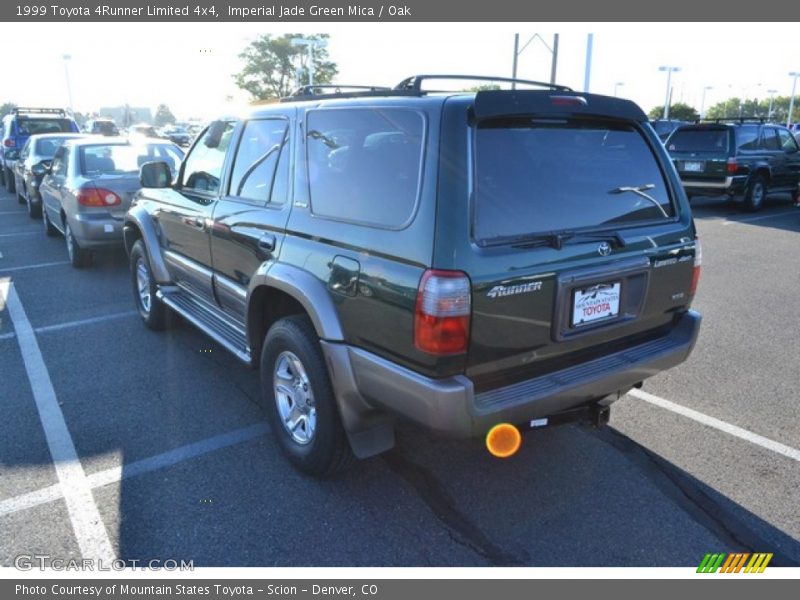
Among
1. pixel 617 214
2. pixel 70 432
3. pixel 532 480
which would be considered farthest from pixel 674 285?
pixel 70 432

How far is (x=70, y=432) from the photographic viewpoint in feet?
12.3

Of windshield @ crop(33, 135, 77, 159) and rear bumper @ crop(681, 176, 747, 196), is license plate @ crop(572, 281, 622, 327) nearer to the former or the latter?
rear bumper @ crop(681, 176, 747, 196)

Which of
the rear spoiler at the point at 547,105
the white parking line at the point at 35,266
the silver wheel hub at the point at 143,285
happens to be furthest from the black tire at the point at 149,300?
the rear spoiler at the point at 547,105

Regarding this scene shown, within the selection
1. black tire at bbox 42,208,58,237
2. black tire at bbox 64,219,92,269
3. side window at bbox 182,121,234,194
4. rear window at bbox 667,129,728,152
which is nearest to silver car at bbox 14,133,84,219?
black tire at bbox 42,208,58,237

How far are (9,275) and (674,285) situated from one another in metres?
7.88

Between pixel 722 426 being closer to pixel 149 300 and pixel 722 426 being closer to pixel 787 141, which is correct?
pixel 149 300

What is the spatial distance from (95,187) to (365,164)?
5.76 metres

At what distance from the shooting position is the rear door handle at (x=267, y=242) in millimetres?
3283

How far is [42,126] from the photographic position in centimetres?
1730

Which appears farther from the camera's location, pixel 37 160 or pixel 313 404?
pixel 37 160

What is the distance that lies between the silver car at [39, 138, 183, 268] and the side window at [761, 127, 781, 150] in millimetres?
12120

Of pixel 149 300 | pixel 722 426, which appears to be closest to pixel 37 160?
pixel 149 300

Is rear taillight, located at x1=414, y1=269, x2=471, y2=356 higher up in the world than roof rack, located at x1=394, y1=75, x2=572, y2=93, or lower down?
lower down

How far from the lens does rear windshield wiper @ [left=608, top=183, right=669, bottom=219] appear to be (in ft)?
9.95
